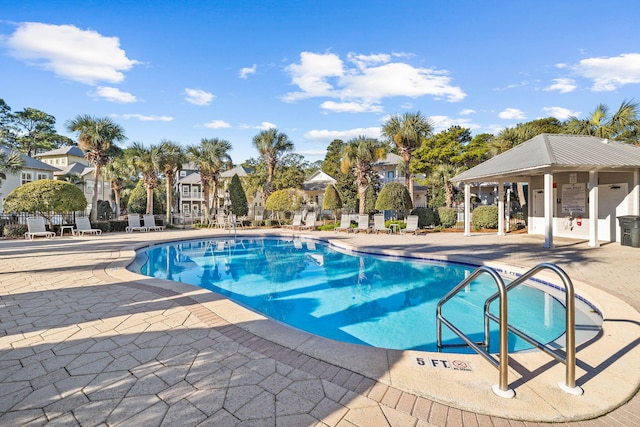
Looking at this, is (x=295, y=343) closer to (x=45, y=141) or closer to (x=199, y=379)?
(x=199, y=379)

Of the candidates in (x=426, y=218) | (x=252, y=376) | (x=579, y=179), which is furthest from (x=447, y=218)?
(x=252, y=376)

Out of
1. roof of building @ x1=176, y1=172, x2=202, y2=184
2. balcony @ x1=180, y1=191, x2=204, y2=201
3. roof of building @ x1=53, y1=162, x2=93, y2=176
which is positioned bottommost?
balcony @ x1=180, y1=191, x2=204, y2=201

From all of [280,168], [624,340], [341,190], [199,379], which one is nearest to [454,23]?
[624,340]

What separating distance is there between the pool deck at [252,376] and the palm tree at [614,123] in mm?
18741

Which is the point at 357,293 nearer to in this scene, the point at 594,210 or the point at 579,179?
Result: the point at 594,210

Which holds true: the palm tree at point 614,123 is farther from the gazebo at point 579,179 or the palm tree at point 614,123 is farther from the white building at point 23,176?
the white building at point 23,176

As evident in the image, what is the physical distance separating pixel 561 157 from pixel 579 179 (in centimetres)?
334

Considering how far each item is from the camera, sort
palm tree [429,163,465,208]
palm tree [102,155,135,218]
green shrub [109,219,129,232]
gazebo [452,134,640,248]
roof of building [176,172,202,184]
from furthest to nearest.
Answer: roof of building [176,172,202,184] → palm tree [102,155,135,218] → palm tree [429,163,465,208] → green shrub [109,219,129,232] → gazebo [452,134,640,248]

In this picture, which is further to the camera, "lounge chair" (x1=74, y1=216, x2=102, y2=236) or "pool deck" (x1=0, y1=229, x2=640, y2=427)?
"lounge chair" (x1=74, y1=216, x2=102, y2=236)

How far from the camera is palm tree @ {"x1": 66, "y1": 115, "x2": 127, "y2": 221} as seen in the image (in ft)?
64.1

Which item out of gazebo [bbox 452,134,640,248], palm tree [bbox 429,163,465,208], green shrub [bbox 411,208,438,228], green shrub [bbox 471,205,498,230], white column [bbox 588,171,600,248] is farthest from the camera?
palm tree [bbox 429,163,465,208]

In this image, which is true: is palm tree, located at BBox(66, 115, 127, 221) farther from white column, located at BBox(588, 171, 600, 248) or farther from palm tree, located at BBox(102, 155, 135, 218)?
white column, located at BBox(588, 171, 600, 248)

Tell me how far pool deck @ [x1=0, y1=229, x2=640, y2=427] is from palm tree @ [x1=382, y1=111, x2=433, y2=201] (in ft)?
58.7

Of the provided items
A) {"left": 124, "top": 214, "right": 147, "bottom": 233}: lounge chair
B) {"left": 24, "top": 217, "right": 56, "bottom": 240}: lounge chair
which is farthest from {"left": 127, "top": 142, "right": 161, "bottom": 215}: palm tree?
Answer: {"left": 24, "top": 217, "right": 56, "bottom": 240}: lounge chair
